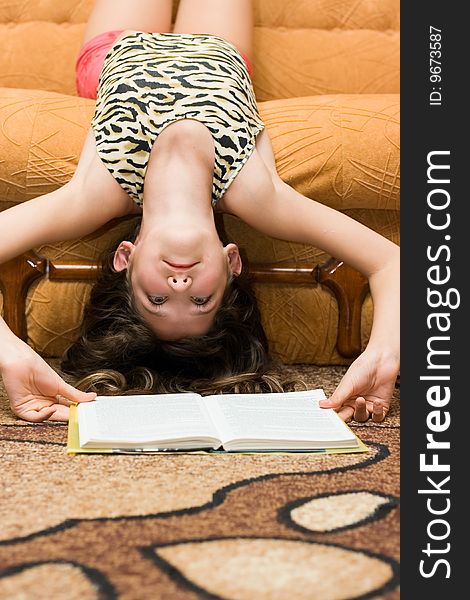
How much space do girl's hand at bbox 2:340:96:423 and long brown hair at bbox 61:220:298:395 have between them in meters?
0.14

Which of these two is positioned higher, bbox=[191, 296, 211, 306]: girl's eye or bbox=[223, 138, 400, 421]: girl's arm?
bbox=[223, 138, 400, 421]: girl's arm

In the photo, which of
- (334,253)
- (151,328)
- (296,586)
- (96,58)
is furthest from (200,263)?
(96,58)

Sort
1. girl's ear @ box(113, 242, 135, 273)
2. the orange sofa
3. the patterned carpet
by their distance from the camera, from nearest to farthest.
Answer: the patterned carpet, girl's ear @ box(113, 242, 135, 273), the orange sofa

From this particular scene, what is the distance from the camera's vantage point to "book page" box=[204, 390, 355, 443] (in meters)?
1.21

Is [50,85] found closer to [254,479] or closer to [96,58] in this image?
[96,58]

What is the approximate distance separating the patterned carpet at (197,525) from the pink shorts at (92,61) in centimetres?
116

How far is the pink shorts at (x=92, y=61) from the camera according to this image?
2107 mm

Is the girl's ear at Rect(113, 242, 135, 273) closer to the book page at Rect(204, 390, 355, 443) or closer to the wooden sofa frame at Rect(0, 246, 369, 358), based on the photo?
the wooden sofa frame at Rect(0, 246, 369, 358)

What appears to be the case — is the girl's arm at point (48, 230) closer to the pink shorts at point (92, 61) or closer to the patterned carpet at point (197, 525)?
the patterned carpet at point (197, 525)

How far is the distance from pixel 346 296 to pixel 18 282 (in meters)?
0.71

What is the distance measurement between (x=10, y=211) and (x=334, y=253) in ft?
2.04

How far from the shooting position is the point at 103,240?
1.79 metres

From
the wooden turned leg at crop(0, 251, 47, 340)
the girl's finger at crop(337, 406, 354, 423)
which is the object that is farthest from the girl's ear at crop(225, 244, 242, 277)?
the wooden turned leg at crop(0, 251, 47, 340)

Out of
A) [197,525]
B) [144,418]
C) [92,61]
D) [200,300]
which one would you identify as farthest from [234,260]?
[92,61]
